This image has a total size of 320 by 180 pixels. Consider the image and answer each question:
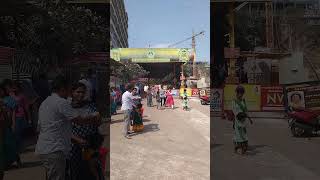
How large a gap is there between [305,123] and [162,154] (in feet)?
15.3

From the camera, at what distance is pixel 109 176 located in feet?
25.0

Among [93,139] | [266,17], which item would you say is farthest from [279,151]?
[266,17]

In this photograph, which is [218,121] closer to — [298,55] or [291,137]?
[291,137]

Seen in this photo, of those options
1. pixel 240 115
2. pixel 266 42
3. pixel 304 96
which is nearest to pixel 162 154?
pixel 240 115

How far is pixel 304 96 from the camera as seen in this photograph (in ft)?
56.2

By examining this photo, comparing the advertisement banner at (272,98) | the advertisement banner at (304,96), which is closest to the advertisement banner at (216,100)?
the advertisement banner at (272,98)

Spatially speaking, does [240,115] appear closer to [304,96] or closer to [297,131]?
[297,131]

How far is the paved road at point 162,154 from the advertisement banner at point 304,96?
3783mm

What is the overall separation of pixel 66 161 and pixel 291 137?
928 cm

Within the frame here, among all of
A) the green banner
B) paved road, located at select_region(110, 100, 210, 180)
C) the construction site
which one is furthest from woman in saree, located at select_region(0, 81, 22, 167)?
the green banner

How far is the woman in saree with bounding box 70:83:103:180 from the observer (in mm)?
4945

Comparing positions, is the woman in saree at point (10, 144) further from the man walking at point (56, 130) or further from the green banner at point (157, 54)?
the green banner at point (157, 54)

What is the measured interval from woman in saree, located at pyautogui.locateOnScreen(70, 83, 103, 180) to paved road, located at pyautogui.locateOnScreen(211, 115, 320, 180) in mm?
3044

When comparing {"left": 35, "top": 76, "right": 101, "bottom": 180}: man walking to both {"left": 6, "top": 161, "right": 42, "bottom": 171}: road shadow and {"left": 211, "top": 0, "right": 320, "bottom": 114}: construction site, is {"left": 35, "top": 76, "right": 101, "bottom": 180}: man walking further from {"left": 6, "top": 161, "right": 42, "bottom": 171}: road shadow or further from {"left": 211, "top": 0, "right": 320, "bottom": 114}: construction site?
{"left": 211, "top": 0, "right": 320, "bottom": 114}: construction site
